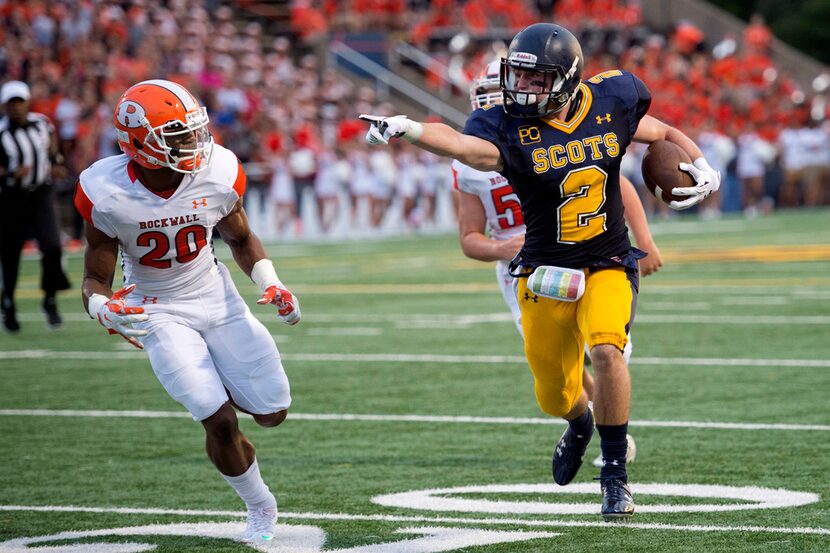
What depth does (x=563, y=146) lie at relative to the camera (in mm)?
5250

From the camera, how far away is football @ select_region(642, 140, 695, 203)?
5.46 m

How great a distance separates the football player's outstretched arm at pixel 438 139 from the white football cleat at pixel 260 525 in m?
1.37

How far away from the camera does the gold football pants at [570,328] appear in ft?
16.9

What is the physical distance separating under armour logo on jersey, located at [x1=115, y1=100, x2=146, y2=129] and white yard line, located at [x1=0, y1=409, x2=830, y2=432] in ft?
9.16

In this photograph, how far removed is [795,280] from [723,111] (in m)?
18.4

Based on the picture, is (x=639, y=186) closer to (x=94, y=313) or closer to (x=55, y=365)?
(x=55, y=365)

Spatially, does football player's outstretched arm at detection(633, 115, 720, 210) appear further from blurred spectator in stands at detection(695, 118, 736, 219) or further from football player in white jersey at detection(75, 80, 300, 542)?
blurred spectator in stands at detection(695, 118, 736, 219)

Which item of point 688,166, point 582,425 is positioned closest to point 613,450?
point 582,425

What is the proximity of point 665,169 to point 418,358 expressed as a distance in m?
4.51

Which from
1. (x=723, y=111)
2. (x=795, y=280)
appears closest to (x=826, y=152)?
(x=723, y=111)

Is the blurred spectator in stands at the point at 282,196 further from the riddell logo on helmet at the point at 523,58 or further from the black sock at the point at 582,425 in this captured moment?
the riddell logo on helmet at the point at 523,58

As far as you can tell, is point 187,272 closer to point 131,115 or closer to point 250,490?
point 131,115

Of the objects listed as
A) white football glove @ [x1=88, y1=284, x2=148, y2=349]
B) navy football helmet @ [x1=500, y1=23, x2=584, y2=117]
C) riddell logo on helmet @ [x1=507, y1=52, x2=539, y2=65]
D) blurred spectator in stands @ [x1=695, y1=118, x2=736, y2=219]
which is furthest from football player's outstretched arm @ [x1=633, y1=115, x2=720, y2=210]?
blurred spectator in stands @ [x1=695, y1=118, x2=736, y2=219]

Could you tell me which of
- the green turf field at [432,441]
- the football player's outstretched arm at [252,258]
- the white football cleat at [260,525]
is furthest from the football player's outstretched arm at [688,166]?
the white football cleat at [260,525]
